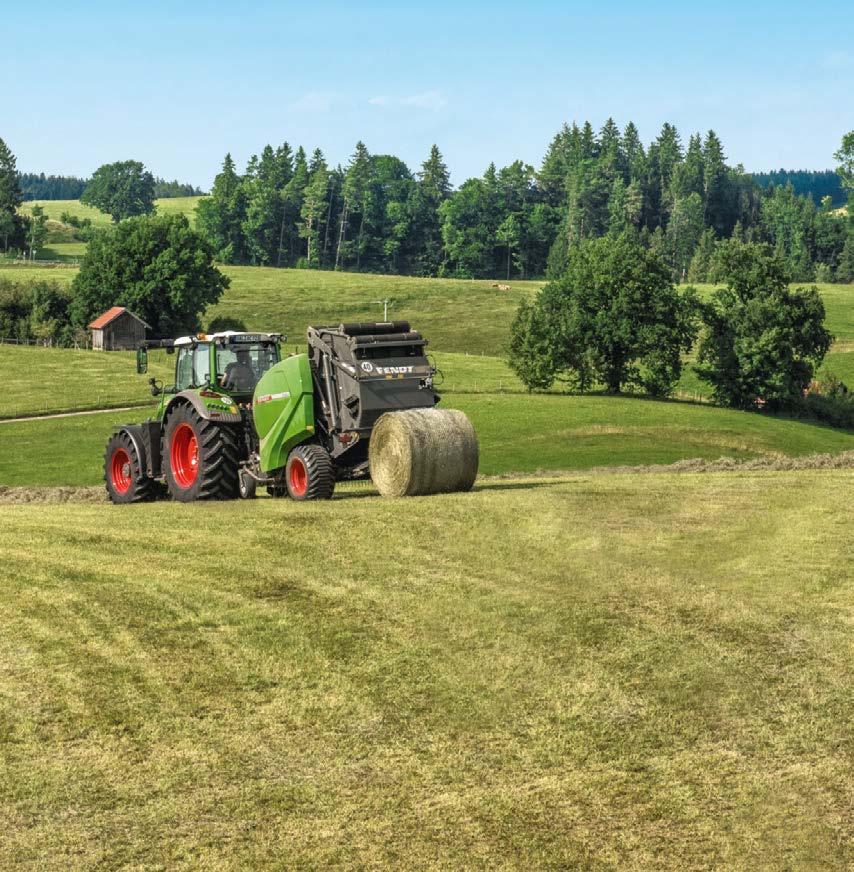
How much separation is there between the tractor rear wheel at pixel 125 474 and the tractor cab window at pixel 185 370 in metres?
1.93

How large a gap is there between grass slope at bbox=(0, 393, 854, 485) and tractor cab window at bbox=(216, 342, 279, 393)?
83.3ft

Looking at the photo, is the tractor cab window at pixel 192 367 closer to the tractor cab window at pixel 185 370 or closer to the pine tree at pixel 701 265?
the tractor cab window at pixel 185 370

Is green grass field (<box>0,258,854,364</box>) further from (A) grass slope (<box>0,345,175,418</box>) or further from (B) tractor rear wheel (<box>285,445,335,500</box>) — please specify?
(B) tractor rear wheel (<box>285,445,335,500</box>)

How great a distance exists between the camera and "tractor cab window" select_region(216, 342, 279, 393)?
88.4 feet

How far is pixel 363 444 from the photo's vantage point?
24.5 metres

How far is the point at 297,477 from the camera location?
2483 centimetres

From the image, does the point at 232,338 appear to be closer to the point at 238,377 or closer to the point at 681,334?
the point at 238,377

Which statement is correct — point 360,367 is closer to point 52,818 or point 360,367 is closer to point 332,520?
point 332,520

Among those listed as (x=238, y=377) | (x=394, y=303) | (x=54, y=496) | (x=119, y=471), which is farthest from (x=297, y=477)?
(x=394, y=303)

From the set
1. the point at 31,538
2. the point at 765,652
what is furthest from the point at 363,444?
the point at 765,652

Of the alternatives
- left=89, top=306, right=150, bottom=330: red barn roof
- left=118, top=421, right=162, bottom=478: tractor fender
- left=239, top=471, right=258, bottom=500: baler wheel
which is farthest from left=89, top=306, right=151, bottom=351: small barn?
left=239, top=471, right=258, bottom=500: baler wheel

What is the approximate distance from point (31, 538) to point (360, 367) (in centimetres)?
673

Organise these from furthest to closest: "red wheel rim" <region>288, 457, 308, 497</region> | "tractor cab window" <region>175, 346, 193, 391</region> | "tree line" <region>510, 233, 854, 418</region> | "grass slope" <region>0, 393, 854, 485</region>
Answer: "tree line" <region>510, 233, 854, 418</region>
"grass slope" <region>0, 393, 854, 485</region>
"tractor cab window" <region>175, 346, 193, 391</region>
"red wheel rim" <region>288, 457, 308, 497</region>

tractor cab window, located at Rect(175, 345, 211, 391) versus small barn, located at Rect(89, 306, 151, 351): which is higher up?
tractor cab window, located at Rect(175, 345, 211, 391)
